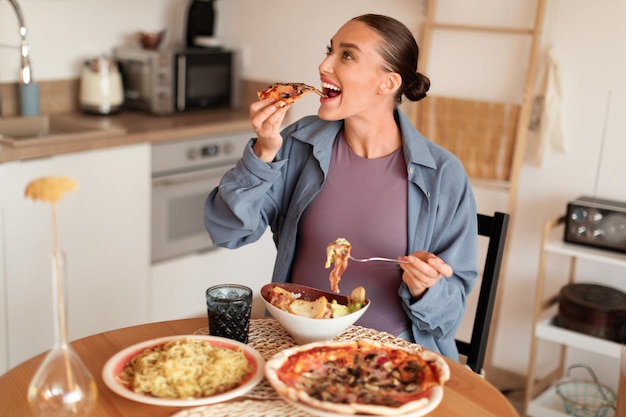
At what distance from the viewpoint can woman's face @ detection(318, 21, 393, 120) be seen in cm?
186

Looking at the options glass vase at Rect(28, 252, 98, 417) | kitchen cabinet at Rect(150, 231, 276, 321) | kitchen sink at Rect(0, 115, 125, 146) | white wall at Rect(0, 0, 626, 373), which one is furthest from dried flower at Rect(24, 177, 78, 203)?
white wall at Rect(0, 0, 626, 373)

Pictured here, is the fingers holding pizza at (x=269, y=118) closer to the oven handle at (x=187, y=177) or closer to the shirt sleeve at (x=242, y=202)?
the shirt sleeve at (x=242, y=202)

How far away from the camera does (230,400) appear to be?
1.28 meters

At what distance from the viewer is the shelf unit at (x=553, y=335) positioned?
266cm

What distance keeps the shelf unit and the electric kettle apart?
190 cm

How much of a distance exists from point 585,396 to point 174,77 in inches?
86.4

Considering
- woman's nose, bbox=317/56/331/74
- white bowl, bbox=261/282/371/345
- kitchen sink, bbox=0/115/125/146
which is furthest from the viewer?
kitchen sink, bbox=0/115/125/146

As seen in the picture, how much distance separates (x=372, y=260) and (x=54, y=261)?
0.92 meters

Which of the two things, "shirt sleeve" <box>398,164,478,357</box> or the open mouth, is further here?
the open mouth

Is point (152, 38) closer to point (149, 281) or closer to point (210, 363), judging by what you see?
point (149, 281)

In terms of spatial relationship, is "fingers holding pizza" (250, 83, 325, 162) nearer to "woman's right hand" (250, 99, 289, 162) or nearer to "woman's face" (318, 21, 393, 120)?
"woman's right hand" (250, 99, 289, 162)

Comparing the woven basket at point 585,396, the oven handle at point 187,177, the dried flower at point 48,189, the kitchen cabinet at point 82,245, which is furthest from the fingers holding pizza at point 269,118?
the woven basket at point 585,396

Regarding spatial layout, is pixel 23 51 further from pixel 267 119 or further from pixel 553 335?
pixel 553 335

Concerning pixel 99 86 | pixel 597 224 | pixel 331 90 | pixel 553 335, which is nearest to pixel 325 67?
pixel 331 90
